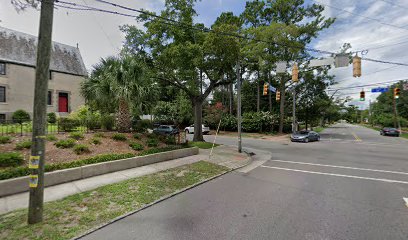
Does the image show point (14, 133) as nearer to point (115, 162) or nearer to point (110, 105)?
point (110, 105)

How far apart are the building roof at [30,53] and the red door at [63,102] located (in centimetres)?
329

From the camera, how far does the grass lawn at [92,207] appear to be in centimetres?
398

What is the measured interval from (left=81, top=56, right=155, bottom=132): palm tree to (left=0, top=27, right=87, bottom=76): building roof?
19725 millimetres

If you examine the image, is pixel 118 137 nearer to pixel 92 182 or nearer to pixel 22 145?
pixel 22 145

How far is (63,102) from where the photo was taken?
94.3 feet

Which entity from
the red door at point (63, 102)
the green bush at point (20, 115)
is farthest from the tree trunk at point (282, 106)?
the green bush at point (20, 115)

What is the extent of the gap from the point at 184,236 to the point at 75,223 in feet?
7.71

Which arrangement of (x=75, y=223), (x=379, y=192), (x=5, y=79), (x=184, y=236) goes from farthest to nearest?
(x=5, y=79), (x=379, y=192), (x=75, y=223), (x=184, y=236)

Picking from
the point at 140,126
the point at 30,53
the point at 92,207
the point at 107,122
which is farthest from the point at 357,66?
the point at 30,53

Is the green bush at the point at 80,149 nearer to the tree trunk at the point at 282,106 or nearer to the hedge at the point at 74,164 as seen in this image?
the hedge at the point at 74,164

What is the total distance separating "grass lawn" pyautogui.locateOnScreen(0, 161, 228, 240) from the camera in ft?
13.1

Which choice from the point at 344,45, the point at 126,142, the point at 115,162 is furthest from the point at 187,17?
the point at 344,45

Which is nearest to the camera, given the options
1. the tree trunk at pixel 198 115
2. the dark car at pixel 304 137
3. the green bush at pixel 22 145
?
the green bush at pixel 22 145

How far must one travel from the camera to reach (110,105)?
13.3 meters
